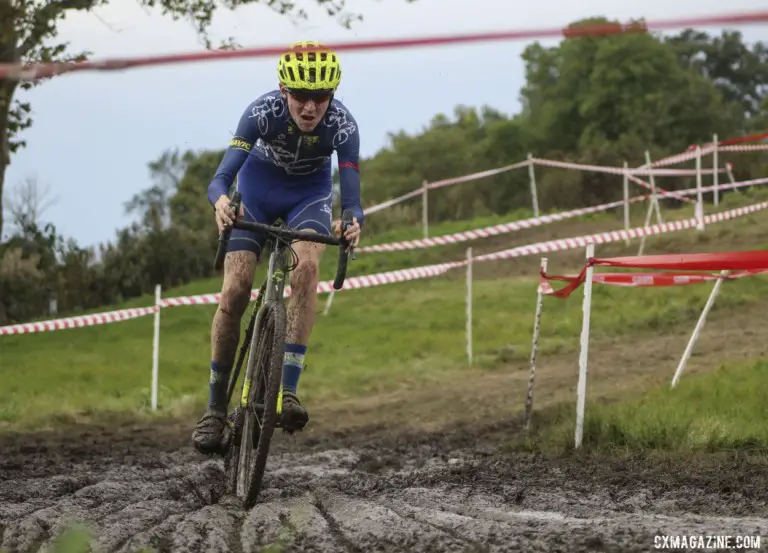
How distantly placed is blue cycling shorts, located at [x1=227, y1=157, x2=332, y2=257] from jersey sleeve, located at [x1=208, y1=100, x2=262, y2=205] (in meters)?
0.30

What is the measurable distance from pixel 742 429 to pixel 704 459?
0.60 m

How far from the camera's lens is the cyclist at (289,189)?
21.2 ft

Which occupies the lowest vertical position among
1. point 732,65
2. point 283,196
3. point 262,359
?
point 262,359

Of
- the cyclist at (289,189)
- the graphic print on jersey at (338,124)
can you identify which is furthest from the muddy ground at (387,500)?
the graphic print on jersey at (338,124)

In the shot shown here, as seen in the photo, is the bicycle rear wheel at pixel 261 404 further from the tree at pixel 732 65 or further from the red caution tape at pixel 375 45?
the tree at pixel 732 65

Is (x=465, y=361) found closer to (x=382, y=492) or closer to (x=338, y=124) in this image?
(x=382, y=492)

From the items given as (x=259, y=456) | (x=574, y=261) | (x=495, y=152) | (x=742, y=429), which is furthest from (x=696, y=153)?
(x=495, y=152)

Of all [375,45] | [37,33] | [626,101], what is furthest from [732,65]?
[375,45]

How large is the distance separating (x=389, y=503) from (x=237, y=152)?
2086 mm

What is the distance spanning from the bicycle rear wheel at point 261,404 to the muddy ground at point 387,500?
0.17 meters

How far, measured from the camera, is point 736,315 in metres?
16.3

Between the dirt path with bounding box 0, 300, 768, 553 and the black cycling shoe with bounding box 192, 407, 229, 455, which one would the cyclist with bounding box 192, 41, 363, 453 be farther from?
the dirt path with bounding box 0, 300, 768, 553

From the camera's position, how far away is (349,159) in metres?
6.82

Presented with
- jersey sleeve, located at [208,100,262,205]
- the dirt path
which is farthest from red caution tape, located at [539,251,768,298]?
jersey sleeve, located at [208,100,262,205]
